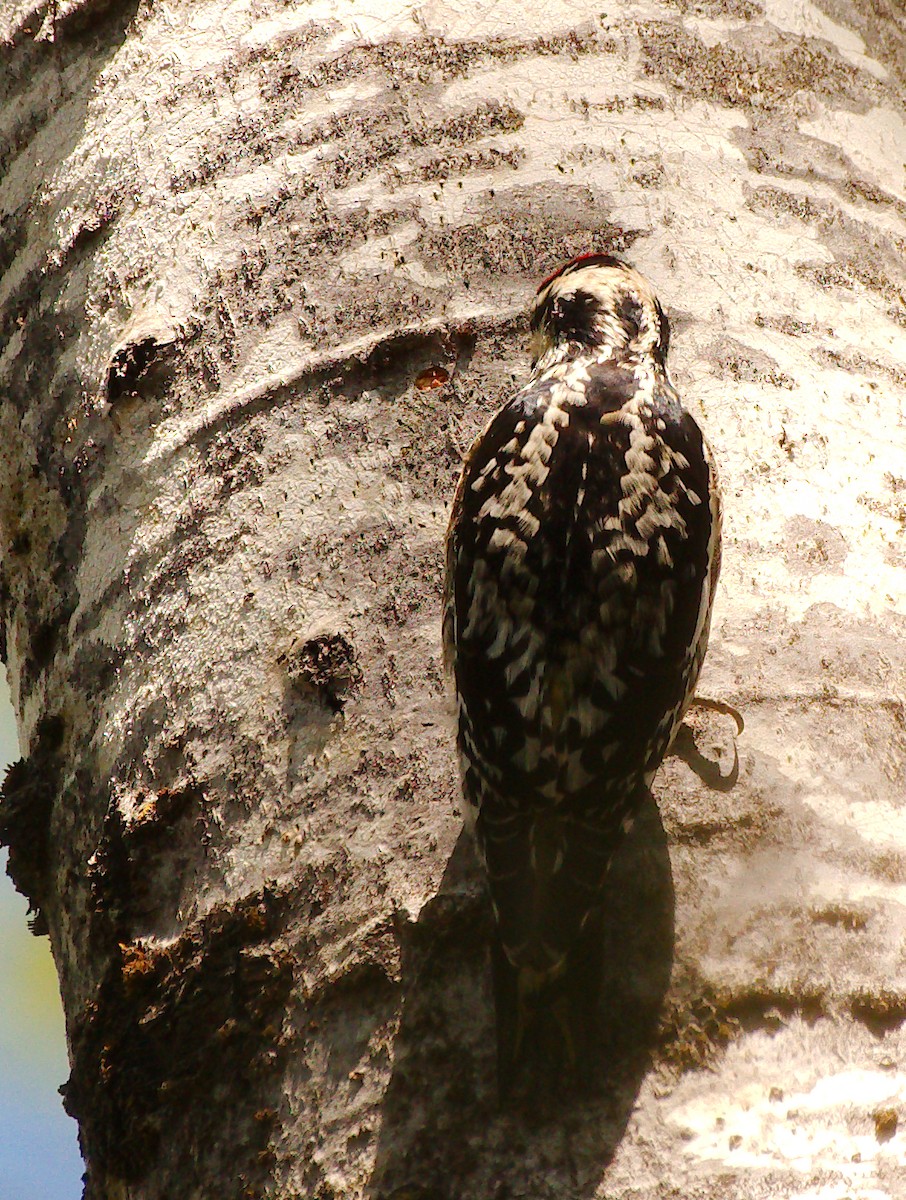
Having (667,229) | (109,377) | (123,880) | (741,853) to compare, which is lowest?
(741,853)

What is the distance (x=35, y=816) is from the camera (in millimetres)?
2344

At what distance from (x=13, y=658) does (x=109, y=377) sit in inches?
27.9

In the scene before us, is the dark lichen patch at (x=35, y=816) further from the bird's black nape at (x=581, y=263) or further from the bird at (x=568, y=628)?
the bird's black nape at (x=581, y=263)

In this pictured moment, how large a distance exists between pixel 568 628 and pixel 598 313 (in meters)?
0.82

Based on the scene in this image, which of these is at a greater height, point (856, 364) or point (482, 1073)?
point (856, 364)

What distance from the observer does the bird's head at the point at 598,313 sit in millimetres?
2355

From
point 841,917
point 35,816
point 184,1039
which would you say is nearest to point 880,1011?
point 841,917

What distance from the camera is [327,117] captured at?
2.50 m

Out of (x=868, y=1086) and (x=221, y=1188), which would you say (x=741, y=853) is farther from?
(x=221, y=1188)

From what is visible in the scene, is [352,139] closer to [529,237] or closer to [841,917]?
[529,237]

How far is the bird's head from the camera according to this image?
7.73 ft

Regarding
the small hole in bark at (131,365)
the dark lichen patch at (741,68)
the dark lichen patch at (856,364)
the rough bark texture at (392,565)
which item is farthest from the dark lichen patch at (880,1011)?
the dark lichen patch at (741,68)

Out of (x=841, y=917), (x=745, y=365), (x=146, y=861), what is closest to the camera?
(x=841, y=917)

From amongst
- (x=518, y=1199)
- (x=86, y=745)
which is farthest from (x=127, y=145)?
(x=518, y=1199)
